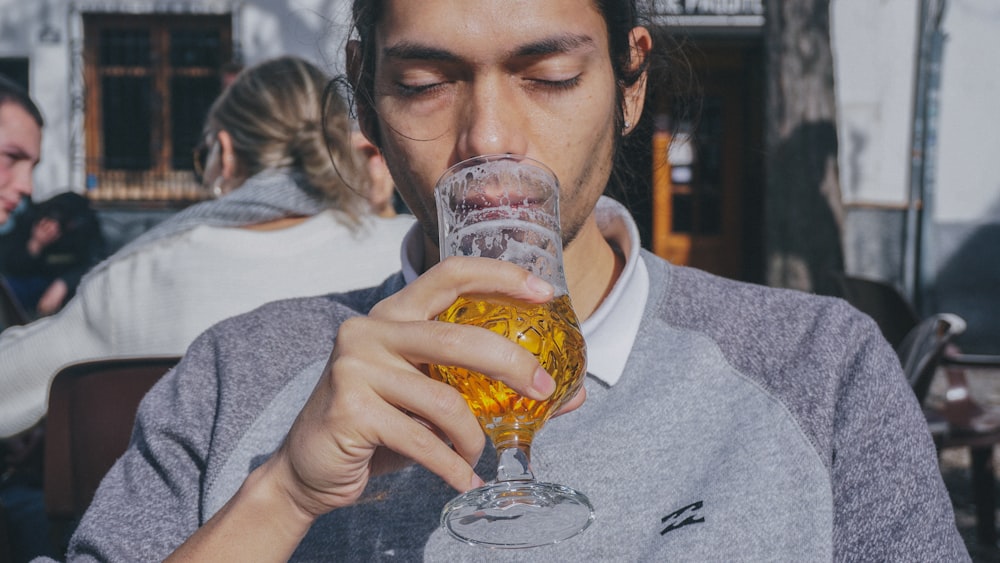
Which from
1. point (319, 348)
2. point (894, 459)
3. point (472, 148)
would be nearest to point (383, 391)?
point (472, 148)

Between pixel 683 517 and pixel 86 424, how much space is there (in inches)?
55.6

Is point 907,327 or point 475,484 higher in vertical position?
point 475,484

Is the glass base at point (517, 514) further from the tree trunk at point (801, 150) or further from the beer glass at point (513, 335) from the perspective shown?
the tree trunk at point (801, 150)

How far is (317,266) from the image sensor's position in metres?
2.74

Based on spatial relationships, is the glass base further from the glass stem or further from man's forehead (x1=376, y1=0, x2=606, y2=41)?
man's forehead (x1=376, y1=0, x2=606, y2=41)

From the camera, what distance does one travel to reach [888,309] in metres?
4.55

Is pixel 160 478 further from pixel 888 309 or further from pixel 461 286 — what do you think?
pixel 888 309

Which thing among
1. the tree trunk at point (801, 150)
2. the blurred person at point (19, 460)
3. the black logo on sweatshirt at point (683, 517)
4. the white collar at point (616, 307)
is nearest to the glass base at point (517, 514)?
the black logo on sweatshirt at point (683, 517)

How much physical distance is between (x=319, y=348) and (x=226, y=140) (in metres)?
1.82

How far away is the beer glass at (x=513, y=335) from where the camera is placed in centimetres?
106

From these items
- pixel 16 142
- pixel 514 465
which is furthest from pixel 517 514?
pixel 16 142

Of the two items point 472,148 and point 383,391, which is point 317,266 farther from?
point 383,391

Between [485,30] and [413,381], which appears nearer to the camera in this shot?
[413,381]

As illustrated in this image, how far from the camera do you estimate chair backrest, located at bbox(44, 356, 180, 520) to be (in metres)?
2.10
